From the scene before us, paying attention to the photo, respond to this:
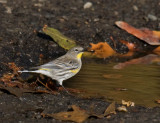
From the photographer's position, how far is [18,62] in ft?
30.2

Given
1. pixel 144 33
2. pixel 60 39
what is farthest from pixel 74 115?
pixel 144 33

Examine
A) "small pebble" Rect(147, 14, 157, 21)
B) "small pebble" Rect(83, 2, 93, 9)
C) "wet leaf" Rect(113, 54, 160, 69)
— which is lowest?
"wet leaf" Rect(113, 54, 160, 69)

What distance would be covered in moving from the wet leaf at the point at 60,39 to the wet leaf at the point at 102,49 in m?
0.64

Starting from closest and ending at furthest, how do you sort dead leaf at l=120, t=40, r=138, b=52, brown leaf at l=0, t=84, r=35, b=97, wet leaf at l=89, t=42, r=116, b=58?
brown leaf at l=0, t=84, r=35, b=97
wet leaf at l=89, t=42, r=116, b=58
dead leaf at l=120, t=40, r=138, b=52

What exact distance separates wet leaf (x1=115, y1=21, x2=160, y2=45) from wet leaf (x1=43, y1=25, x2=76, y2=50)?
200cm

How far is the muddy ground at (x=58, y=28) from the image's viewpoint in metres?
6.27

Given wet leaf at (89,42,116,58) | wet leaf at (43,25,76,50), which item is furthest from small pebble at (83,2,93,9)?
wet leaf at (43,25,76,50)

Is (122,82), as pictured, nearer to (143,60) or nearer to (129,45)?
(143,60)

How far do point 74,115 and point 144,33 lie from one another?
620cm

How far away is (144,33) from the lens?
38.3ft

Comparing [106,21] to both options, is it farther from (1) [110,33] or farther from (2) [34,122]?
(2) [34,122]

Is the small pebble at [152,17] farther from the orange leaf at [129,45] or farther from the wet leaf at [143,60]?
the wet leaf at [143,60]

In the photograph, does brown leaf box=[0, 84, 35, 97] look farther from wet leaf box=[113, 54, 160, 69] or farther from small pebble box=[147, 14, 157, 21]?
small pebble box=[147, 14, 157, 21]

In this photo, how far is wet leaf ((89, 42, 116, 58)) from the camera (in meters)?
10.8
